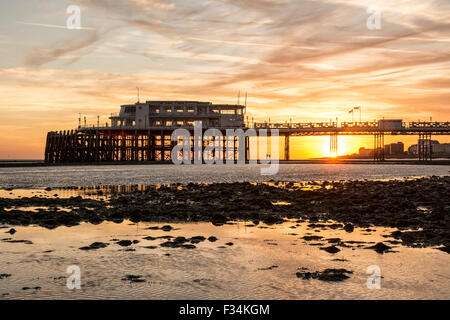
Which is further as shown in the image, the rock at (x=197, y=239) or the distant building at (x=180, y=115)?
the distant building at (x=180, y=115)

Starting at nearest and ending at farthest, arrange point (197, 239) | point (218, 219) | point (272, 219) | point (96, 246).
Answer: point (96, 246)
point (197, 239)
point (272, 219)
point (218, 219)

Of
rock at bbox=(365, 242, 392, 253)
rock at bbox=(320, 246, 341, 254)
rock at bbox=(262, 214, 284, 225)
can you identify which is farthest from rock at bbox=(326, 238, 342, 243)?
rock at bbox=(262, 214, 284, 225)

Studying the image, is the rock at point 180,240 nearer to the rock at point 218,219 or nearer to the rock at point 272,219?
the rock at point 218,219

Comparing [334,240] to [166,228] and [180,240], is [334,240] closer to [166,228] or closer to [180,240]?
[180,240]

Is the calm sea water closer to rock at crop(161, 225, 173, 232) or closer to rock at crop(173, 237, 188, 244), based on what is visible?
rock at crop(161, 225, 173, 232)


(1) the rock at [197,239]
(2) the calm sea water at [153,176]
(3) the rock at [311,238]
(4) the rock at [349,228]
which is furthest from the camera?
(2) the calm sea water at [153,176]

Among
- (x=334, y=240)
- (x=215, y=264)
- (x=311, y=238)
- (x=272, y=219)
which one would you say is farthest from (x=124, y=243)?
(x=272, y=219)

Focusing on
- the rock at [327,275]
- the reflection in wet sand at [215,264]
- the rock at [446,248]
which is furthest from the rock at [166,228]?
the rock at [446,248]

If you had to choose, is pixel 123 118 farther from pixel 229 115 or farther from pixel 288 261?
pixel 288 261

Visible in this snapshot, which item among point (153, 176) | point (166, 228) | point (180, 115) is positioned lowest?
point (153, 176)

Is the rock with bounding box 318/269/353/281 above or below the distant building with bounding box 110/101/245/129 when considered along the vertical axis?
below

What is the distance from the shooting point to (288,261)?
31.4 ft

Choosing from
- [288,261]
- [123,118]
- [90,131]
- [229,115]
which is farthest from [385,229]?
[123,118]
